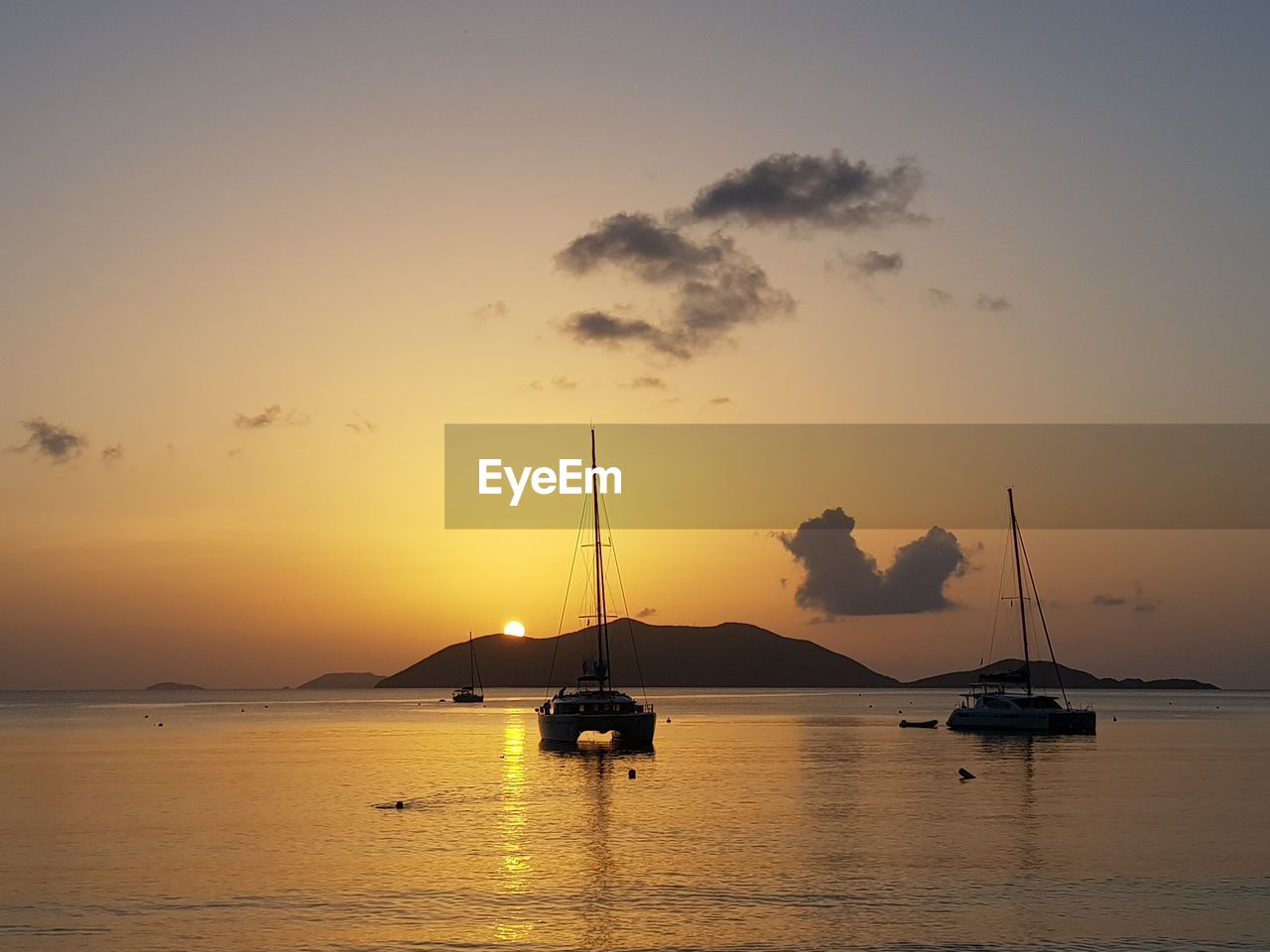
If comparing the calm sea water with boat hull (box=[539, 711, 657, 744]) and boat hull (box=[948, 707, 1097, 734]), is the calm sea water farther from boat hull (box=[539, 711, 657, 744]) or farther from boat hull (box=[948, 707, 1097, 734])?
boat hull (box=[948, 707, 1097, 734])

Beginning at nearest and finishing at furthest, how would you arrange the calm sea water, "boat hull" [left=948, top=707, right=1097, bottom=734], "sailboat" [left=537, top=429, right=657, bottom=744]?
1. the calm sea water
2. "sailboat" [left=537, top=429, right=657, bottom=744]
3. "boat hull" [left=948, top=707, right=1097, bottom=734]

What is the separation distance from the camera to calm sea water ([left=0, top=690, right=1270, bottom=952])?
133 ft

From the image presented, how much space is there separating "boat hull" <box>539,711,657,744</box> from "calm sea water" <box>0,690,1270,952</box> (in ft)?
9.62

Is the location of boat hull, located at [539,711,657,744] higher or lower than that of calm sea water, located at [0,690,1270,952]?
higher

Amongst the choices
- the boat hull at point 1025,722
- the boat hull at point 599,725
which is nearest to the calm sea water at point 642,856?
the boat hull at point 599,725

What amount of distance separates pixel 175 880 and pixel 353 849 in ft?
31.2

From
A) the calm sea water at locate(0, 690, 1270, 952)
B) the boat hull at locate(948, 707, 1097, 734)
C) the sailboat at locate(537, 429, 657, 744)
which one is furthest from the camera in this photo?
the boat hull at locate(948, 707, 1097, 734)

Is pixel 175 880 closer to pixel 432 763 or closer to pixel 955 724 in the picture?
pixel 432 763

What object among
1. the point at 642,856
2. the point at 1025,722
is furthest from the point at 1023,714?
the point at 642,856

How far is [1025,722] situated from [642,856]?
9138cm

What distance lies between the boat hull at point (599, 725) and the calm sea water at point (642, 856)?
2.93 metres

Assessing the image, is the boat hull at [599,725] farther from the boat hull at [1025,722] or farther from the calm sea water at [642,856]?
the boat hull at [1025,722]

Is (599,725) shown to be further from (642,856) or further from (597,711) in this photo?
(642,856)

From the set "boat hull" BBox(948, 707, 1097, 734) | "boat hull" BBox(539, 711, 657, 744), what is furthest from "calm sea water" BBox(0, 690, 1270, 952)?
"boat hull" BBox(948, 707, 1097, 734)
